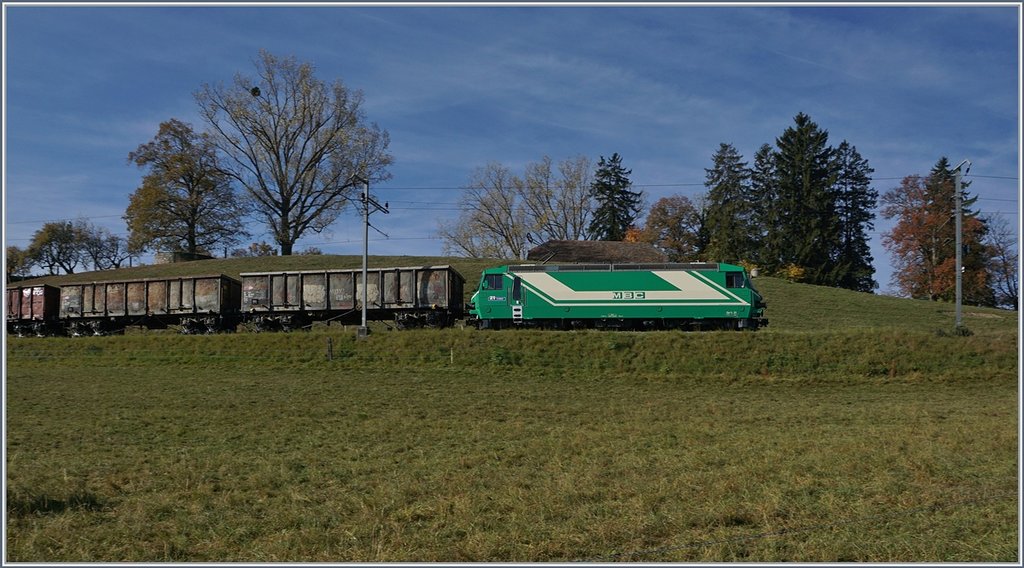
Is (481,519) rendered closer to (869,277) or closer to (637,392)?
(637,392)

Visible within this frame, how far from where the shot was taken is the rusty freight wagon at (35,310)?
1572 inches

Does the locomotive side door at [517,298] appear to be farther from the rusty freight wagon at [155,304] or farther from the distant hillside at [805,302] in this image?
the rusty freight wagon at [155,304]

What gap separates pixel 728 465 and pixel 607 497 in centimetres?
257

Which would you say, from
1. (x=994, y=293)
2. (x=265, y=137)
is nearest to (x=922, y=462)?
(x=265, y=137)

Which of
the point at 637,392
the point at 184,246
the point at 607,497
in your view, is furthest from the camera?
the point at 184,246

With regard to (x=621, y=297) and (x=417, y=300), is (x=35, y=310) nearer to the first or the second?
(x=417, y=300)

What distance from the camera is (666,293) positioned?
28.6 m

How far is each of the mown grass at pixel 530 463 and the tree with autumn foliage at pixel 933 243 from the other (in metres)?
38.3

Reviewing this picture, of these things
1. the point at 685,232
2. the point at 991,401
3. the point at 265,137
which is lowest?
the point at 991,401

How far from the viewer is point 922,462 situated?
31.9 feet

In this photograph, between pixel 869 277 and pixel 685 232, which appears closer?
pixel 869 277

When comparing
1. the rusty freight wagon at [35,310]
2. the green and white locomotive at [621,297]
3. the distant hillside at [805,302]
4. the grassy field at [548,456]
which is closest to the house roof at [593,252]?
the distant hillside at [805,302]

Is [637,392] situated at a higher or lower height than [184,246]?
lower

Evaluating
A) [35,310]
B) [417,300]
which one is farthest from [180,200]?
[417,300]
